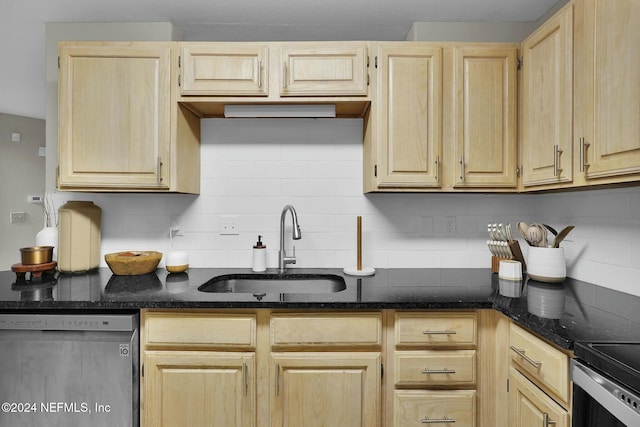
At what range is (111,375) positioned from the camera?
1.42 meters

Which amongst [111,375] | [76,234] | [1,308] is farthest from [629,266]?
[76,234]

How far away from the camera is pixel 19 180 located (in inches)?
180

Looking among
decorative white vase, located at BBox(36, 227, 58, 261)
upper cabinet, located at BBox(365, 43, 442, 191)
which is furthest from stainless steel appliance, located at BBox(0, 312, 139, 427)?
upper cabinet, located at BBox(365, 43, 442, 191)

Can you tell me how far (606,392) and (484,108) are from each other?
4.43 feet

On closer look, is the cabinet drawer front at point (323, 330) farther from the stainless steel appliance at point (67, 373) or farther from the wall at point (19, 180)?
the wall at point (19, 180)

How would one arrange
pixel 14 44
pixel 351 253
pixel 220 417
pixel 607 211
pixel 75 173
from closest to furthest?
pixel 220 417 < pixel 607 211 < pixel 75 173 < pixel 351 253 < pixel 14 44

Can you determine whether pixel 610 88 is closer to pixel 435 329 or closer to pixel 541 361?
pixel 541 361

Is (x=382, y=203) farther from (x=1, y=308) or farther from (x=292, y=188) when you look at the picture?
(x=1, y=308)

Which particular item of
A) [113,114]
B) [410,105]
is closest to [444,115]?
[410,105]

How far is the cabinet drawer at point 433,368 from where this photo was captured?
1.45m

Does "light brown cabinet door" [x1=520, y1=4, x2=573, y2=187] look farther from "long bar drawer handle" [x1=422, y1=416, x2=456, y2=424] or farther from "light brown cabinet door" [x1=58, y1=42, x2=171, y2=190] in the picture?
"light brown cabinet door" [x1=58, y1=42, x2=171, y2=190]

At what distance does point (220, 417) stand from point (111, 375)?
48 cm

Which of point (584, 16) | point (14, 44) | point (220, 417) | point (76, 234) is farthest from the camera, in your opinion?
point (14, 44)

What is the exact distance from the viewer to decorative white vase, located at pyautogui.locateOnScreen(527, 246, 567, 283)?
66.4 inches
